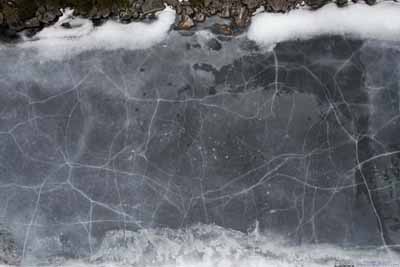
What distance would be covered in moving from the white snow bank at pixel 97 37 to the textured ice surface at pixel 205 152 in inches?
3.8

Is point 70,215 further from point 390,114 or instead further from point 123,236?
point 390,114

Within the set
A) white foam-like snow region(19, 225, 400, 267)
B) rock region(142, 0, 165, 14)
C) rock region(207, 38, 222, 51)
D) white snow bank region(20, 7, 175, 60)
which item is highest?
rock region(142, 0, 165, 14)

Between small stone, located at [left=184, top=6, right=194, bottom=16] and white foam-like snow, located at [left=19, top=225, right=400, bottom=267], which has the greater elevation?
small stone, located at [left=184, top=6, right=194, bottom=16]

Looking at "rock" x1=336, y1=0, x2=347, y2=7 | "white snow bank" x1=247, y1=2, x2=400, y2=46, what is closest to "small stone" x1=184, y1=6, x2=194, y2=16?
"white snow bank" x1=247, y1=2, x2=400, y2=46

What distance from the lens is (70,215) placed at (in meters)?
3.17

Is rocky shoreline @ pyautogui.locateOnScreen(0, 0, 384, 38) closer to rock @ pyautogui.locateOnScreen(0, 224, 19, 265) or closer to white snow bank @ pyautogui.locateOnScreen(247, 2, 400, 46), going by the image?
Answer: white snow bank @ pyautogui.locateOnScreen(247, 2, 400, 46)

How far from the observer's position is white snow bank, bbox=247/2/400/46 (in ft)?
10.5

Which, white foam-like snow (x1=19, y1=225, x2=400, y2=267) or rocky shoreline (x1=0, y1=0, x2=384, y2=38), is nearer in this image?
white foam-like snow (x1=19, y1=225, x2=400, y2=267)

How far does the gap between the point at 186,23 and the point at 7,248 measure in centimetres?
234

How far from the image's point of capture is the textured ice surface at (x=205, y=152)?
10.3ft

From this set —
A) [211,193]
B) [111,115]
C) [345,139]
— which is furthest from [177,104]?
[345,139]

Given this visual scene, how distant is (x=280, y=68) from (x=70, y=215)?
2067mm

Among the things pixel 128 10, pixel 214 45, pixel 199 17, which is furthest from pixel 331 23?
pixel 128 10

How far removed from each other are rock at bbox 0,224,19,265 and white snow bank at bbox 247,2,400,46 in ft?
8.34
